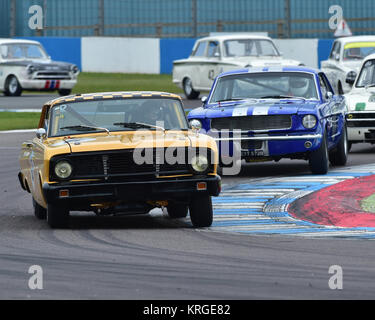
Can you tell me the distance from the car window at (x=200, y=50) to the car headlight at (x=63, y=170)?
1946cm

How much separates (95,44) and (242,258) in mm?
31299

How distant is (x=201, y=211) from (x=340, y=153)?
18.1 feet

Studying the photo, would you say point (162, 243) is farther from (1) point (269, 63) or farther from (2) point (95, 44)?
(2) point (95, 44)

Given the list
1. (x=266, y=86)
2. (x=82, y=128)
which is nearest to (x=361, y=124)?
(x=266, y=86)

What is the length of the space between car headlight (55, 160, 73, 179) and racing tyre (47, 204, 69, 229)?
11.8 inches

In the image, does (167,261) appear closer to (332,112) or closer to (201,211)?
(201,211)

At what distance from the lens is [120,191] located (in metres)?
10.1

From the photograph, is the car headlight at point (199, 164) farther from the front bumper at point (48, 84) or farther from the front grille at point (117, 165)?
the front bumper at point (48, 84)

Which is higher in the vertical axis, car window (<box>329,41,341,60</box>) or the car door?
car window (<box>329,41,341,60</box>)

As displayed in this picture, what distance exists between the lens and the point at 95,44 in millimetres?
39562

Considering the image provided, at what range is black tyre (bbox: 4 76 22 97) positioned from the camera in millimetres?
32312

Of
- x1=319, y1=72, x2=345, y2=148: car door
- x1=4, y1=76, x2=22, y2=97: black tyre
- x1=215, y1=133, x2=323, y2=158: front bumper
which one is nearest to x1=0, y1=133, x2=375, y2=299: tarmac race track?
x1=215, y1=133, x2=323, y2=158: front bumper

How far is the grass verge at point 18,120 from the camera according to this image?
2336 cm

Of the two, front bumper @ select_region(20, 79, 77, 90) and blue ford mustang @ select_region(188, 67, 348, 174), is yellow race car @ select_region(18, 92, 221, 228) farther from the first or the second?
front bumper @ select_region(20, 79, 77, 90)
